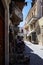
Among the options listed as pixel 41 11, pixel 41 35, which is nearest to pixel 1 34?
pixel 41 35

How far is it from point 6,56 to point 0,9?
2344mm

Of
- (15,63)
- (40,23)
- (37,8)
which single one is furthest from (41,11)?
(15,63)

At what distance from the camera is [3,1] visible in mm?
9203

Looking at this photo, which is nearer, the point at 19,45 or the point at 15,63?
the point at 15,63

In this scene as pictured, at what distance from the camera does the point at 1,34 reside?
955 cm

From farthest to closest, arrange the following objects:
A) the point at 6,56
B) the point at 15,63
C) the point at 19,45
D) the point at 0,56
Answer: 1. the point at 19,45
2. the point at 15,63
3. the point at 6,56
4. the point at 0,56

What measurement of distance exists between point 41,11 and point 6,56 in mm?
37003

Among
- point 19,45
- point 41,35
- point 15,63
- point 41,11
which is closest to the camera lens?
point 15,63

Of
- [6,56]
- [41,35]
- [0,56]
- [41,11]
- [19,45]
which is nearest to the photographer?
[0,56]

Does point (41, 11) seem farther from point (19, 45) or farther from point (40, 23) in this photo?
point (19, 45)

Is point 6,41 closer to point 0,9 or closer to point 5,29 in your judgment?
point 5,29

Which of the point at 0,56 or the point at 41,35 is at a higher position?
the point at 41,35

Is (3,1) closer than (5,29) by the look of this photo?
Yes

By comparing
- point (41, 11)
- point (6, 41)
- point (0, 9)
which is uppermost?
point (41, 11)
